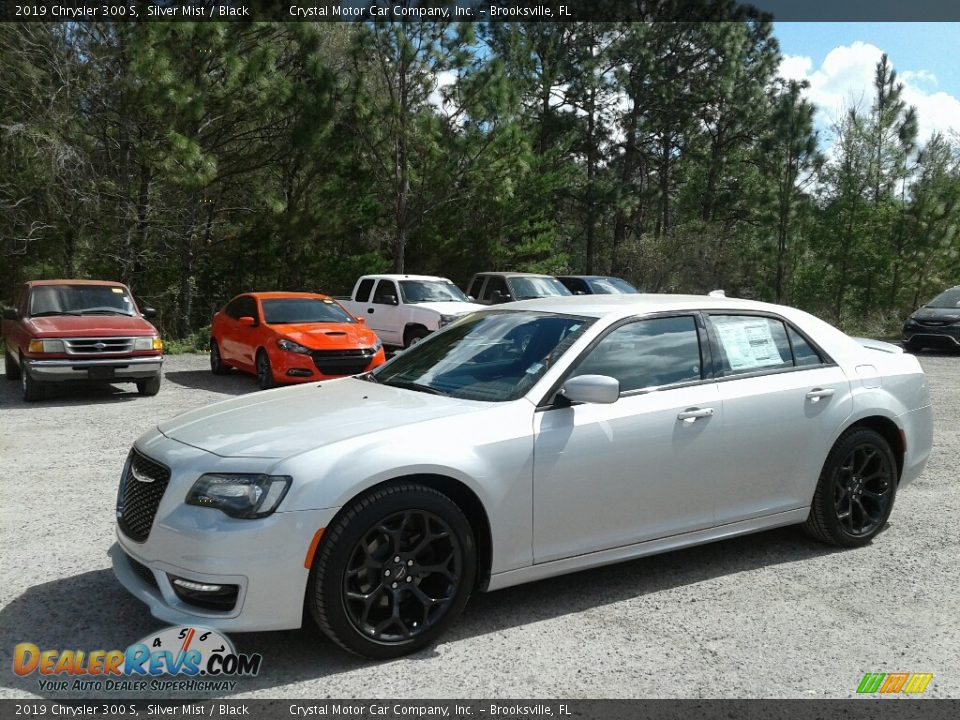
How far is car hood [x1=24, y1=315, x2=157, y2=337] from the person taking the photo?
1102cm

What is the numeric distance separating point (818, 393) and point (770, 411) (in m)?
0.43

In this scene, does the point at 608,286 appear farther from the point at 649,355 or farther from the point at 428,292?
the point at 649,355

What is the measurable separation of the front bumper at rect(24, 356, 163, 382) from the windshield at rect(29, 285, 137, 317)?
1.13 meters

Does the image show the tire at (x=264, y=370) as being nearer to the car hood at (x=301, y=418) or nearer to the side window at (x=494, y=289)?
the car hood at (x=301, y=418)

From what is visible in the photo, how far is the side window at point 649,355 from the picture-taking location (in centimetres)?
448

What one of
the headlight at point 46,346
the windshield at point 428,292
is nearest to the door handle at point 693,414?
the headlight at point 46,346

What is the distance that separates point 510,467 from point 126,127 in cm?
1972

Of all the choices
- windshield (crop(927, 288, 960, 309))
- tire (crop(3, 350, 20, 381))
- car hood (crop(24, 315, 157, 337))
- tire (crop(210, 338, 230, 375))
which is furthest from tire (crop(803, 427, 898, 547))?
windshield (crop(927, 288, 960, 309))

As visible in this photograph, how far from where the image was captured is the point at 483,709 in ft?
10.8

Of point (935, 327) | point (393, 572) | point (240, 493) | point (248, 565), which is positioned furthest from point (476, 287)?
point (248, 565)

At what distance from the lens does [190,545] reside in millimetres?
3479

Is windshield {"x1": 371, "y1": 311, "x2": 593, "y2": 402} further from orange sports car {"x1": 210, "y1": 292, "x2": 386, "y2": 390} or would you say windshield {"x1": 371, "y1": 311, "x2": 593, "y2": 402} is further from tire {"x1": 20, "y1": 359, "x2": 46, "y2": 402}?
tire {"x1": 20, "y1": 359, "x2": 46, "y2": 402}

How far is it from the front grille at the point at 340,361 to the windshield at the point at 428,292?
14.1 feet

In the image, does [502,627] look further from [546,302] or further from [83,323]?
[83,323]
